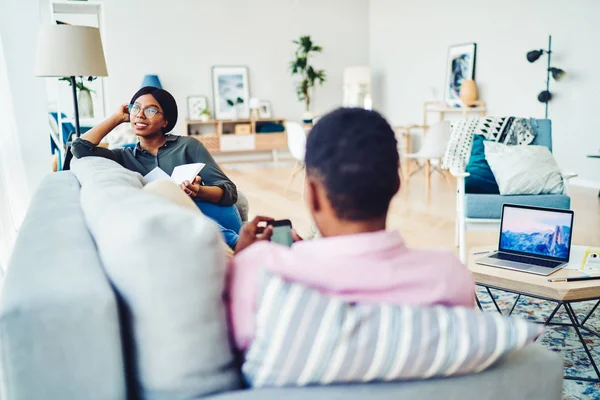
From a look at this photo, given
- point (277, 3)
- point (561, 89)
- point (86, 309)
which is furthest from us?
point (277, 3)

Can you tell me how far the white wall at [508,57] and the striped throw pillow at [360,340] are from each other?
5983 millimetres

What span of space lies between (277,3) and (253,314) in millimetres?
8867

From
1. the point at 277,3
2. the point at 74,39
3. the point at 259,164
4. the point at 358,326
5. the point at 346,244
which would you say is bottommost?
the point at 259,164

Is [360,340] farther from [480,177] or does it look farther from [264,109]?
[264,109]

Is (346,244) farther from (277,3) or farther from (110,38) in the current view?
(277,3)

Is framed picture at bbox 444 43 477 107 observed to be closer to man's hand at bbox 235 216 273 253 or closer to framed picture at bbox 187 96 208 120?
framed picture at bbox 187 96 208 120

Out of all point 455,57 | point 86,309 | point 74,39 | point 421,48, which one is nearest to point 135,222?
point 86,309

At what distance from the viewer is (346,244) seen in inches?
38.3

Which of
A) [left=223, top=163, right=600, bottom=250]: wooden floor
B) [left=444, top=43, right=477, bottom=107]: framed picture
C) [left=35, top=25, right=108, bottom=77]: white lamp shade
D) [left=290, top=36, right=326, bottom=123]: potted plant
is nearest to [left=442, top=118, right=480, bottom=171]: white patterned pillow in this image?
[left=223, top=163, right=600, bottom=250]: wooden floor

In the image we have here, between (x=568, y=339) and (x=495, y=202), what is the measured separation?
3.98 feet

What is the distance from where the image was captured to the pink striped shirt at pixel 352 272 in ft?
3.07

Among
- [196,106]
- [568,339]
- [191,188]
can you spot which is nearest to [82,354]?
[191,188]

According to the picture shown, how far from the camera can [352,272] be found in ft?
3.12

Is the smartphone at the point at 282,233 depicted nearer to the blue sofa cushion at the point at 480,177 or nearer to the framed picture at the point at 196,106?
the blue sofa cushion at the point at 480,177
